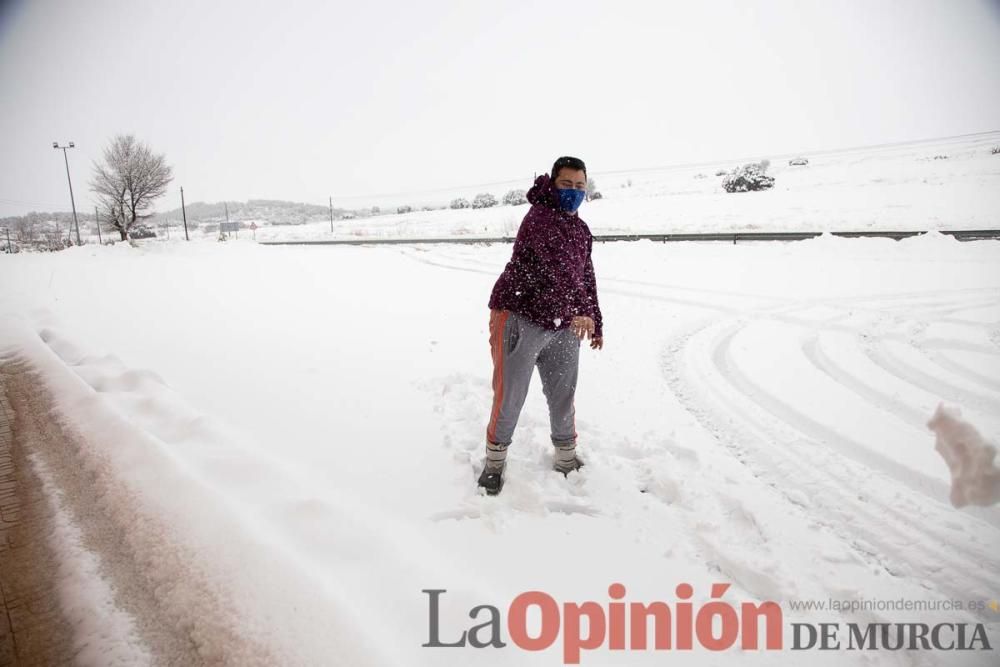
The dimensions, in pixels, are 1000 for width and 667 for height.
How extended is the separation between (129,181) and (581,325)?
119 feet

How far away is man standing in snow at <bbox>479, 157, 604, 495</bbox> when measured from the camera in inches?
97.9

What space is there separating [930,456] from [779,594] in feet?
7.15

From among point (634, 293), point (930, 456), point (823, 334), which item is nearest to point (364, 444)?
point (930, 456)

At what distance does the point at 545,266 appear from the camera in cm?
248

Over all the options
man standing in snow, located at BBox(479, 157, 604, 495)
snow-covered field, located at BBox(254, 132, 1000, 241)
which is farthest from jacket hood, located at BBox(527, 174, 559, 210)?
snow-covered field, located at BBox(254, 132, 1000, 241)

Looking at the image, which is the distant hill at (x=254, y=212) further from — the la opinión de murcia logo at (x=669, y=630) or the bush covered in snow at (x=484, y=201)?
the la opinión de murcia logo at (x=669, y=630)

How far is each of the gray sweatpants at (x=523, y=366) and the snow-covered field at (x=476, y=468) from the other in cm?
45

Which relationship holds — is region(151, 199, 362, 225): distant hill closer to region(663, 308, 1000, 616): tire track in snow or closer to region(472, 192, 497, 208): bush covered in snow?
region(472, 192, 497, 208): bush covered in snow

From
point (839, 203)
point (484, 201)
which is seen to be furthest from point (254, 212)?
point (839, 203)

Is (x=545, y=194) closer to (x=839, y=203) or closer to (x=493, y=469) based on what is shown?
(x=493, y=469)

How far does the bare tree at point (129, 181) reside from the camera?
27.5m

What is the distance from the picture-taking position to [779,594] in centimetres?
204

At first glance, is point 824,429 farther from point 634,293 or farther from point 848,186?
point 848,186

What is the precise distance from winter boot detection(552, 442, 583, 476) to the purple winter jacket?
850 millimetres
